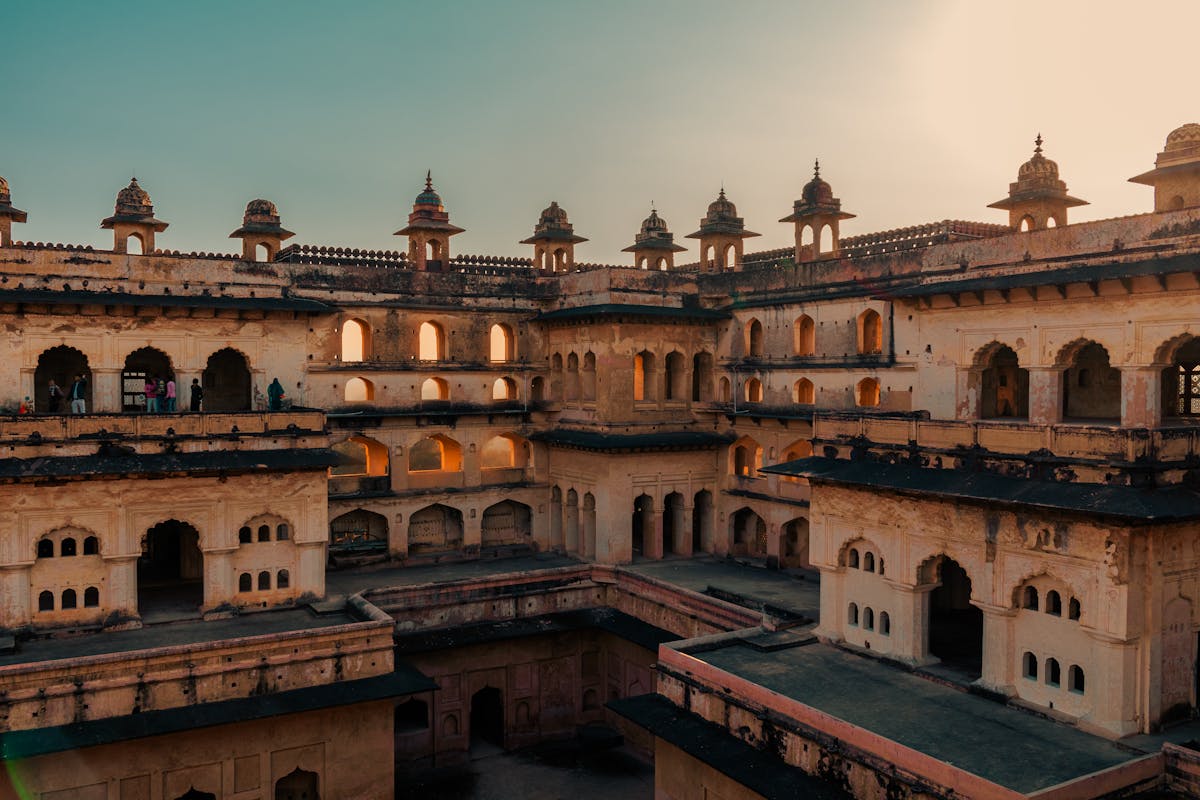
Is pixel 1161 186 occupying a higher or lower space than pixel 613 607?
higher

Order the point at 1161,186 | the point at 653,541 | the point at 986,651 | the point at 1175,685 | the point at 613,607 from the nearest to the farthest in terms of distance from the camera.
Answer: the point at 1175,685 < the point at 986,651 < the point at 1161,186 < the point at 613,607 < the point at 653,541

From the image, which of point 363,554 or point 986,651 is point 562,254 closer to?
point 363,554

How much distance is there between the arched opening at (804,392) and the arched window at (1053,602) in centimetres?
1035

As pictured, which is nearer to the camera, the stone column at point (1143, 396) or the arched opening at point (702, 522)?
the stone column at point (1143, 396)

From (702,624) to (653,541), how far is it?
17.5 ft

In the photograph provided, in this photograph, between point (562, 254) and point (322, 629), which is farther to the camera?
point (562, 254)

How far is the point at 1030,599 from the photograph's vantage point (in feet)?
50.6

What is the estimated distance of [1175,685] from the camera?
14.5 metres

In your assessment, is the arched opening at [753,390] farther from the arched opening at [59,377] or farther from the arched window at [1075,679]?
the arched opening at [59,377]

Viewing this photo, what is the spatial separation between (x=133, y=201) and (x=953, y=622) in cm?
2193

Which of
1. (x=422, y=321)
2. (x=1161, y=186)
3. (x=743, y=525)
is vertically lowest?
(x=743, y=525)

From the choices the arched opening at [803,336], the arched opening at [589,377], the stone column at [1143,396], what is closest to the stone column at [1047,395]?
the stone column at [1143,396]

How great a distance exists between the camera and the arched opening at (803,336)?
82.7 ft

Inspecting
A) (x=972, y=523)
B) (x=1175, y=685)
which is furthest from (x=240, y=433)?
(x=1175, y=685)
